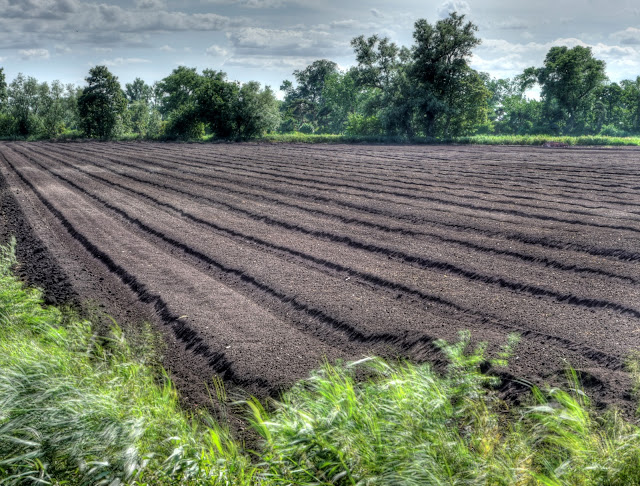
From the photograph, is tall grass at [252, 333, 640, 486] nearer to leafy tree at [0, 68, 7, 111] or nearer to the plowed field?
the plowed field

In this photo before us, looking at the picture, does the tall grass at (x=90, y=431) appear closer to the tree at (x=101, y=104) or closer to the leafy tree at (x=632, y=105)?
the tree at (x=101, y=104)

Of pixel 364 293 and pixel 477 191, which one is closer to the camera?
pixel 364 293

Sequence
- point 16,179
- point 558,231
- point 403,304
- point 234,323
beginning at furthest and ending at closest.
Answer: point 16,179, point 558,231, point 403,304, point 234,323

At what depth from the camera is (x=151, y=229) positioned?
1250 cm

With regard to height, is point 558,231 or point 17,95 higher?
point 17,95

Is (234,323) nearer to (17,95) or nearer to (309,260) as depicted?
(309,260)

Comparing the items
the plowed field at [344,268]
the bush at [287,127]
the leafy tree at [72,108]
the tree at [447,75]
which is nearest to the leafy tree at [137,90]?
the leafy tree at [72,108]

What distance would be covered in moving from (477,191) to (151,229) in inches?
405

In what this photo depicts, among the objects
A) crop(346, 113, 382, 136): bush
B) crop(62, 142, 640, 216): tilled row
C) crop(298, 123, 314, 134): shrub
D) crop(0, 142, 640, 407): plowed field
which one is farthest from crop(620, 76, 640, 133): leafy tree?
crop(0, 142, 640, 407): plowed field

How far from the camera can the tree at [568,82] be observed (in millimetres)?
62531

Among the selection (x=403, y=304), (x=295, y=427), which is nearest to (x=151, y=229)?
(x=403, y=304)

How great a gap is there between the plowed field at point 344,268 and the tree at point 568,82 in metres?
50.8

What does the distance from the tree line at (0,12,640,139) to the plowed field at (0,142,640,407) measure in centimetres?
3900

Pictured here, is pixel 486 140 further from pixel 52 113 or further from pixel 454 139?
pixel 52 113
